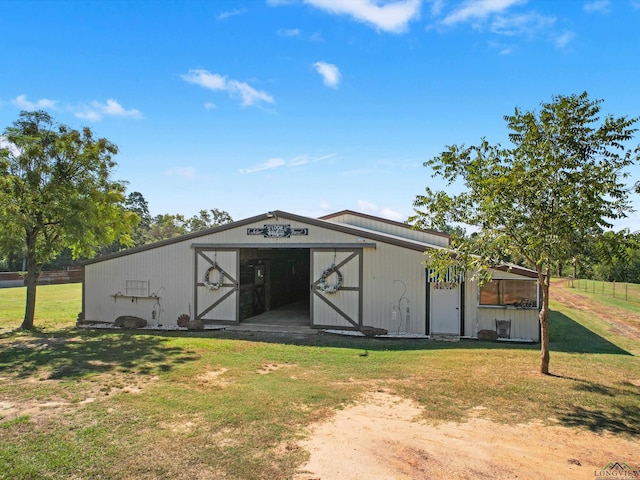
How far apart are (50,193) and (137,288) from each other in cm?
461

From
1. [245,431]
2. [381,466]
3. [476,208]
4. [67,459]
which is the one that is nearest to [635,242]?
[476,208]

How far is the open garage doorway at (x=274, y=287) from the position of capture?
17219mm

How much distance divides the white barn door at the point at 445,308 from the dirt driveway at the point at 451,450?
738cm

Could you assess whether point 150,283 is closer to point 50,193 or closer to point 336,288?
point 50,193

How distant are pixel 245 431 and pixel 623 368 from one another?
28.8ft

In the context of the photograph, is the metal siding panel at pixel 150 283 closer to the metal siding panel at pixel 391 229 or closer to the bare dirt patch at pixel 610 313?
the metal siding panel at pixel 391 229

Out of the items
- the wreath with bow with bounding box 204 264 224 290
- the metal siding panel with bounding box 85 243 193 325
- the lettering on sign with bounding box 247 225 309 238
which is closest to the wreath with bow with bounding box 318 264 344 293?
the lettering on sign with bounding box 247 225 309 238

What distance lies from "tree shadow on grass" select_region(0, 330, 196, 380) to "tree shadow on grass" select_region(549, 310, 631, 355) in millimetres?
10432

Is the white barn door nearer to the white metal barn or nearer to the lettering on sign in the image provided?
the white metal barn

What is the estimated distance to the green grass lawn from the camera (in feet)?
17.4

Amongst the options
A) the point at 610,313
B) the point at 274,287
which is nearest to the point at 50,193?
the point at 274,287

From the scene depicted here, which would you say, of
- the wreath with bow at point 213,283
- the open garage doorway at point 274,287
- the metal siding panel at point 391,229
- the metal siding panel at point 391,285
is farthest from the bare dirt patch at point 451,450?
the metal siding panel at point 391,229

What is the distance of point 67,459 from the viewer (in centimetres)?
520

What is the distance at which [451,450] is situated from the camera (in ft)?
18.0
